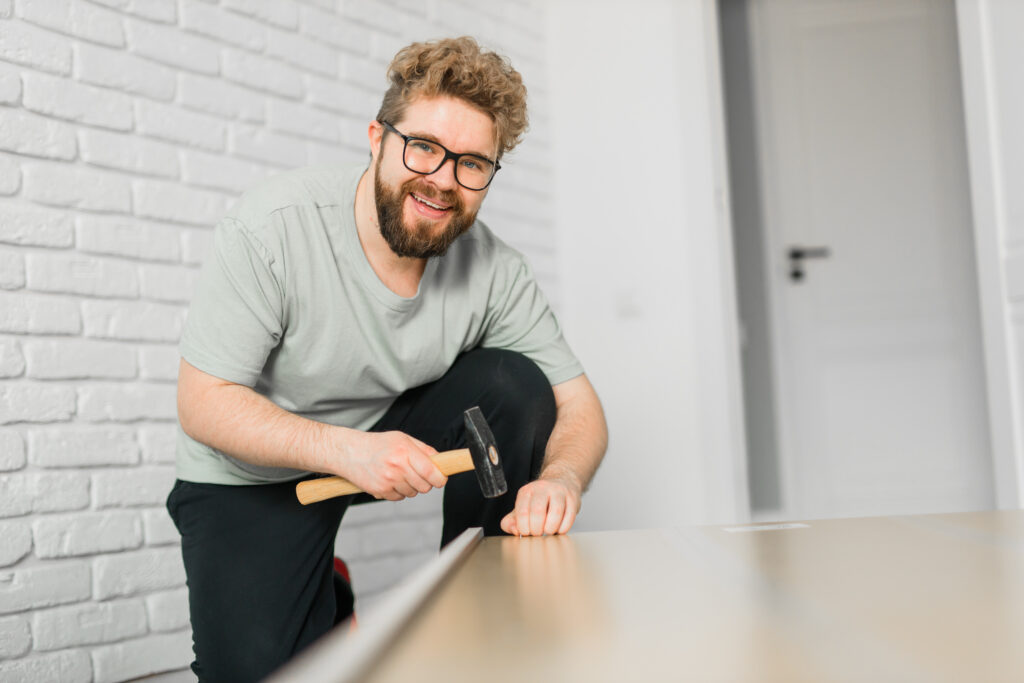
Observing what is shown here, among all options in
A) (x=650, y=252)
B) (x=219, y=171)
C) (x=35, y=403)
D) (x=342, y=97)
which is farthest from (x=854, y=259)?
(x=35, y=403)

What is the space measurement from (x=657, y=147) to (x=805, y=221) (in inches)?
42.2

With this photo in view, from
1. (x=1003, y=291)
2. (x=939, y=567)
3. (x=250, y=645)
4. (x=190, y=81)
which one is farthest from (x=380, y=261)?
(x=1003, y=291)

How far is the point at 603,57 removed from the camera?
3.46m

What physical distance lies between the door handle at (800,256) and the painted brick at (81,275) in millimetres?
2954

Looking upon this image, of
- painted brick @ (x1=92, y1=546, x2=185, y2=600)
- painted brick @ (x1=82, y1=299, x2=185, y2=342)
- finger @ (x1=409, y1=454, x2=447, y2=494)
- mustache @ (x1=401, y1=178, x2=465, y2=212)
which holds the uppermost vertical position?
mustache @ (x1=401, y1=178, x2=465, y2=212)

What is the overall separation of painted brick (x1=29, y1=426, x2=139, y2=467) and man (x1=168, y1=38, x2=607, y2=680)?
13.6 inches

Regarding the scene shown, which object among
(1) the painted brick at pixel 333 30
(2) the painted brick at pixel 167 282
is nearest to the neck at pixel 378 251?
(2) the painted brick at pixel 167 282

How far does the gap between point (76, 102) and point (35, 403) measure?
63cm

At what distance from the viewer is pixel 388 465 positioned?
49.1 inches

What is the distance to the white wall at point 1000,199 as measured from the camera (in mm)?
2498

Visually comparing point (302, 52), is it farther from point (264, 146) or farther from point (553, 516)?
point (553, 516)

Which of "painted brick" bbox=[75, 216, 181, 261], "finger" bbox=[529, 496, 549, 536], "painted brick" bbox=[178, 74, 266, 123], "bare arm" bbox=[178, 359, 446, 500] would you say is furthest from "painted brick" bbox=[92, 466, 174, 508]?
"finger" bbox=[529, 496, 549, 536]

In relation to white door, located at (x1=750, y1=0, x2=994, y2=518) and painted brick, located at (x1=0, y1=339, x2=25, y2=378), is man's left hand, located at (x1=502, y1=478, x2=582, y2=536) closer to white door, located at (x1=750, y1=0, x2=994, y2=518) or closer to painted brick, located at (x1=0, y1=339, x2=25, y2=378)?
painted brick, located at (x1=0, y1=339, x2=25, y2=378)

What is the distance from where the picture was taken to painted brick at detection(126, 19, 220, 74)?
80.7 inches
